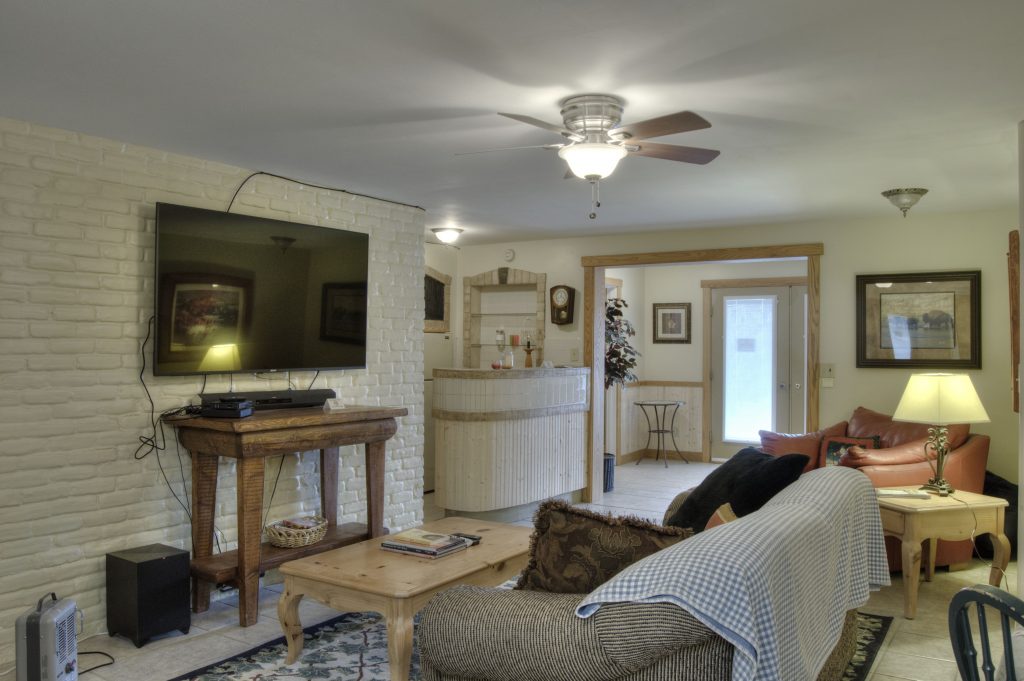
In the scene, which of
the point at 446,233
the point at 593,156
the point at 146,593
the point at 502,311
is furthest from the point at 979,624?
the point at 502,311

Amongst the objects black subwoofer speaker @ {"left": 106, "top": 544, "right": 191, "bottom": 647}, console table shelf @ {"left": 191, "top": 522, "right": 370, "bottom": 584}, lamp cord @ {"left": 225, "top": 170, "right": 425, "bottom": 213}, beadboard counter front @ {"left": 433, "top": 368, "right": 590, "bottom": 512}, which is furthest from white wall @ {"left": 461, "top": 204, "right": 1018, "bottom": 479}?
black subwoofer speaker @ {"left": 106, "top": 544, "right": 191, "bottom": 647}

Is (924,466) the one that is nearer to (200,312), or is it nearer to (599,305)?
(599,305)

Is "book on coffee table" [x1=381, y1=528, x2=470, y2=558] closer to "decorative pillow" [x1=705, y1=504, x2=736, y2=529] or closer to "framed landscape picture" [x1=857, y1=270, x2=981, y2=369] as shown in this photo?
"decorative pillow" [x1=705, y1=504, x2=736, y2=529]

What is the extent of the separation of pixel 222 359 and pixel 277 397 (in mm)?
339

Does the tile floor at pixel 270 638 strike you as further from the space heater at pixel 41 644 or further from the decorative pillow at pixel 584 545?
the decorative pillow at pixel 584 545

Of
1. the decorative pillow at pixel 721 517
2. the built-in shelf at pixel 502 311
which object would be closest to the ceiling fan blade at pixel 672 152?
the decorative pillow at pixel 721 517

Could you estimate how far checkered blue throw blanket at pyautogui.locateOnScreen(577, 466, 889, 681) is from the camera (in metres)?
1.68

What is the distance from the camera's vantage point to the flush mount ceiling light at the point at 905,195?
4.68 meters

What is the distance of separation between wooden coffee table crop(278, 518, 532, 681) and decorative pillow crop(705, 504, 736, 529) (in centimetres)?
103

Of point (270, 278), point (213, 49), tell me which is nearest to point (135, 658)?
point (270, 278)

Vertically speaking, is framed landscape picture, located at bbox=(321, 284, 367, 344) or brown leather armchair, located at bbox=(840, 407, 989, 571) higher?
framed landscape picture, located at bbox=(321, 284, 367, 344)

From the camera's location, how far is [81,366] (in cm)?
359

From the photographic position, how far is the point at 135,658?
335 cm

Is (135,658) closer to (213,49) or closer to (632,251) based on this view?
(213,49)
